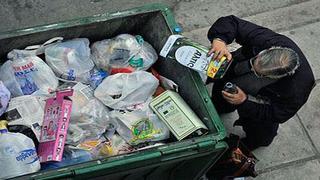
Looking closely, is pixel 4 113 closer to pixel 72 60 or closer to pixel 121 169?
pixel 72 60

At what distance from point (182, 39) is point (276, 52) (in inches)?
24.1

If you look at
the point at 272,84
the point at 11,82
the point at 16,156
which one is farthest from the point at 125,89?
the point at 272,84

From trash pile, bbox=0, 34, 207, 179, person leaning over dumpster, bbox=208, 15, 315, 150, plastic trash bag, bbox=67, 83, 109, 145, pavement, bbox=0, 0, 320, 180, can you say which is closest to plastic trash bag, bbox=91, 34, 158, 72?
trash pile, bbox=0, 34, 207, 179

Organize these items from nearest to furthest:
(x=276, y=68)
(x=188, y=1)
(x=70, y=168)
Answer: (x=70, y=168) → (x=276, y=68) → (x=188, y=1)

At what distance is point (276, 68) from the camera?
3439 millimetres

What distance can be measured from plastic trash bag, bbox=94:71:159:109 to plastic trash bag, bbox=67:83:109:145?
7 centimetres

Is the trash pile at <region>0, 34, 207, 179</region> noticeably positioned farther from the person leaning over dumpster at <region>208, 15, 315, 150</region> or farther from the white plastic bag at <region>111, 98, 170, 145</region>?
the person leaning over dumpster at <region>208, 15, 315, 150</region>

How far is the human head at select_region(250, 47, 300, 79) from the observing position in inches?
136

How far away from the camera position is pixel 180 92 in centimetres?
383

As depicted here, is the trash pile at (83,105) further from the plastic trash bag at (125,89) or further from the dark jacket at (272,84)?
the dark jacket at (272,84)

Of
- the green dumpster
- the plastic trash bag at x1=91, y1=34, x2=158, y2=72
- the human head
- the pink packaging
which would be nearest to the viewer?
the green dumpster

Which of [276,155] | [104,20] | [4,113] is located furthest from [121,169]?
[276,155]

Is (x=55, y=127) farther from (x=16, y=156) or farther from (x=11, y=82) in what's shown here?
(x=11, y=82)

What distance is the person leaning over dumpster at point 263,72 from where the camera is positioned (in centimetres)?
348
